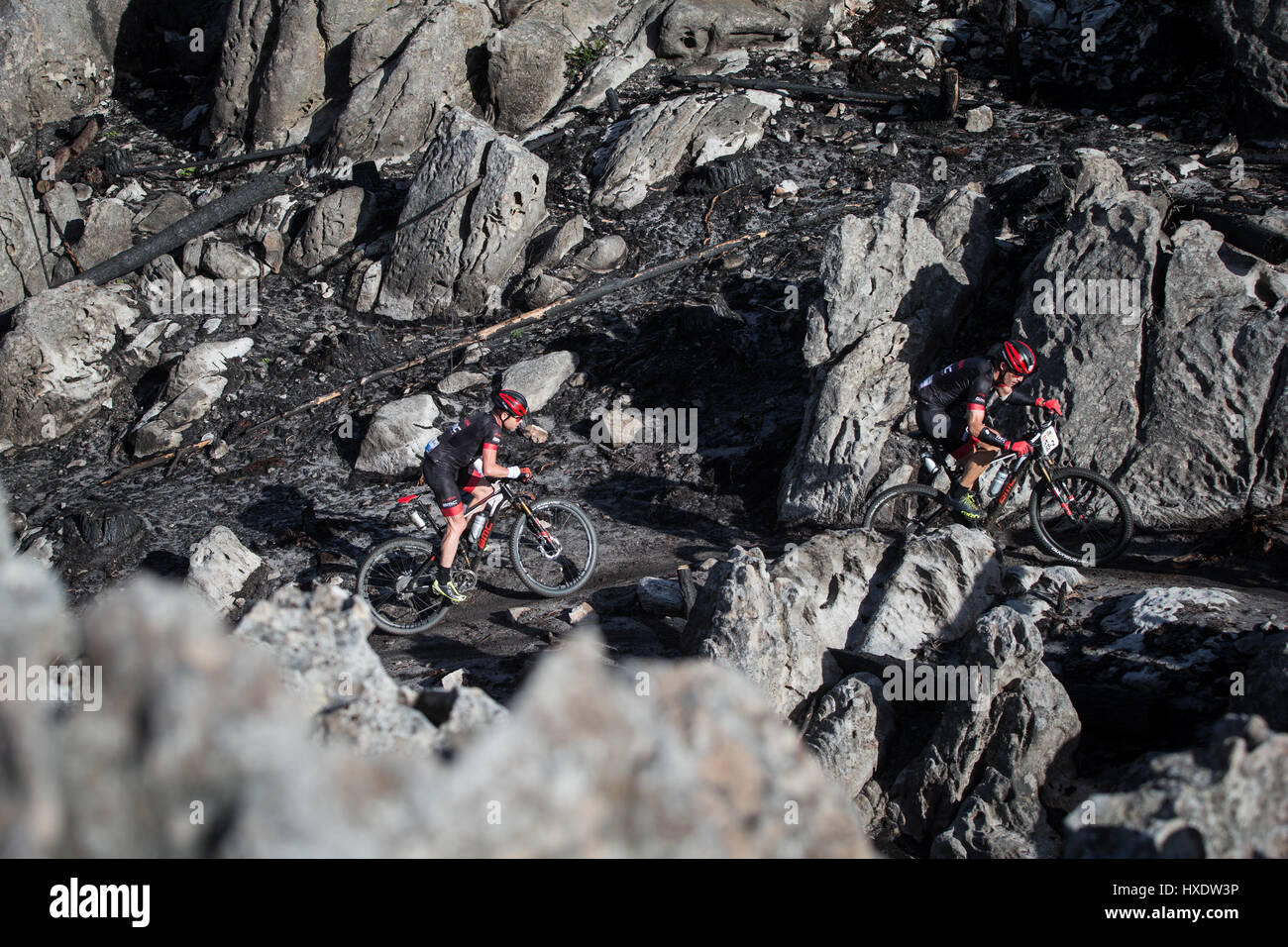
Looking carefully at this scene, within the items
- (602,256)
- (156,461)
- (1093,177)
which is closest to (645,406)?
(602,256)

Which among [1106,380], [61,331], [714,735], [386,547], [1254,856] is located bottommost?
[1254,856]

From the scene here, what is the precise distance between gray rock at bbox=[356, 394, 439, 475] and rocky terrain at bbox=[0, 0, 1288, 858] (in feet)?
0.19

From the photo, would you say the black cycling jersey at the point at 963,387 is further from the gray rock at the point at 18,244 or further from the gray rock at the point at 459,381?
the gray rock at the point at 18,244

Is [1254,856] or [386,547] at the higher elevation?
[386,547]

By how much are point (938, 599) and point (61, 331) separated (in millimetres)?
13468

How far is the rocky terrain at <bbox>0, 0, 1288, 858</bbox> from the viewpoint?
8.04 feet

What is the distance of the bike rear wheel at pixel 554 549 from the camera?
8836 millimetres

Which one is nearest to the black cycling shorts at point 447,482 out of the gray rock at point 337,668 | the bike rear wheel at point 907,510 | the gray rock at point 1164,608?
the bike rear wheel at point 907,510

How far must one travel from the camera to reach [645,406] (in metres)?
11.8

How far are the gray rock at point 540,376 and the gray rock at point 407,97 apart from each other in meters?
7.00
